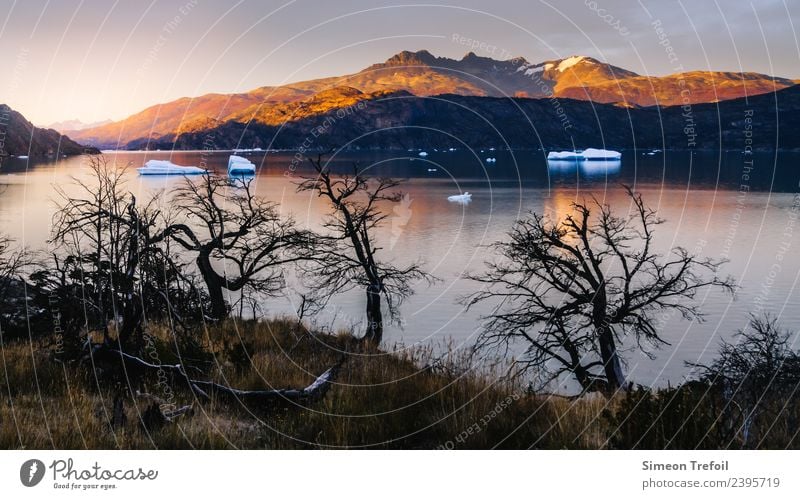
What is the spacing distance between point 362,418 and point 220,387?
1873mm

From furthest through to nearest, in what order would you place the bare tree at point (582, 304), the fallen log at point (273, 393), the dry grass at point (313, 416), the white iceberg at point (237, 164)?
the white iceberg at point (237, 164) < the bare tree at point (582, 304) < the fallen log at point (273, 393) < the dry grass at point (313, 416)

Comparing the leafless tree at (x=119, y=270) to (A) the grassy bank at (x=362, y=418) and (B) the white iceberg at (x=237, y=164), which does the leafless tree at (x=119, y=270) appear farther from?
(B) the white iceberg at (x=237, y=164)

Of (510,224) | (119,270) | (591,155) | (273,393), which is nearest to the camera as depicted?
(273,393)

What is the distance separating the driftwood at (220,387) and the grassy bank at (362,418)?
0.12m

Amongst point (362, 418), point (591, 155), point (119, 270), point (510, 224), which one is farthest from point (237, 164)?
point (591, 155)

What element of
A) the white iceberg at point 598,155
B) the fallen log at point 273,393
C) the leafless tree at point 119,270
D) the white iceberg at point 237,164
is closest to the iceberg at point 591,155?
the white iceberg at point 598,155

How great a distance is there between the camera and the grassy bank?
677cm

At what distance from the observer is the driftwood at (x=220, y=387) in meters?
7.44

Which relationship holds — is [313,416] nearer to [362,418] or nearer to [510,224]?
[362,418]

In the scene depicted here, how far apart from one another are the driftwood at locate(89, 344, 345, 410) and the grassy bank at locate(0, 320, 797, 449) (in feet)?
0.39

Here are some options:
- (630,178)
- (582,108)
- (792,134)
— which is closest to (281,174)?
(630,178)

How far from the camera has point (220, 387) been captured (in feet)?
25.4

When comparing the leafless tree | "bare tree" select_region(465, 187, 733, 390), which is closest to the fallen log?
the leafless tree

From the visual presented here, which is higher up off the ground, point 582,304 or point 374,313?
point 582,304
